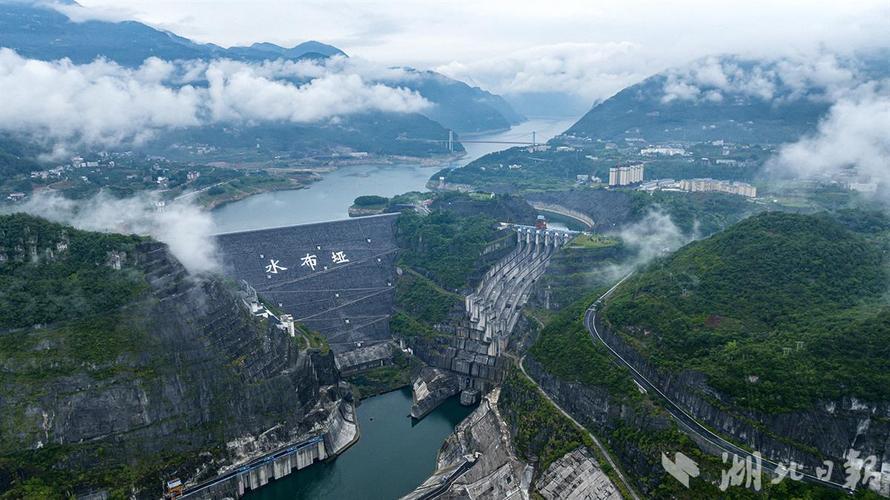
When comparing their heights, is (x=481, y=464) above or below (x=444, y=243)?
below

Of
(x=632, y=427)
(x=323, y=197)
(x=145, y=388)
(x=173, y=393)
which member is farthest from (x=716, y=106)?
(x=145, y=388)

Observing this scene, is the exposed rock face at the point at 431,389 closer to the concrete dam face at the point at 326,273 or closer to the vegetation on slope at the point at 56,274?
the concrete dam face at the point at 326,273

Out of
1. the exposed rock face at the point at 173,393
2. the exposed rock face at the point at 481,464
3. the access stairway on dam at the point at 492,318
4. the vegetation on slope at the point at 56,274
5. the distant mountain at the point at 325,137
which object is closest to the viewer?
the exposed rock face at the point at 173,393

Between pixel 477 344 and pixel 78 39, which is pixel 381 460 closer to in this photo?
pixel 477 344

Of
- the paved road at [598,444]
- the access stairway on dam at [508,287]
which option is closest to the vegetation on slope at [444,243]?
Answer: the access stairway on dam at [508,287]

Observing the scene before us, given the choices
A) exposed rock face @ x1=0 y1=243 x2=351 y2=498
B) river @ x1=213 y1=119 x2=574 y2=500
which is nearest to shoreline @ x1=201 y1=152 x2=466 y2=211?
exposed rock face @ x1=0 y1=243 x2=351 y2=498

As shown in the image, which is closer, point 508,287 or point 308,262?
point 508,287

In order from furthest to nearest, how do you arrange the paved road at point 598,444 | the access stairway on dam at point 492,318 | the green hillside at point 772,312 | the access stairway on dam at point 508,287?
the access stairway on dam at point 508,287
the access stairway on dam at point 492,318
the paved road at point 598,444
the green hillside at point 772,312
